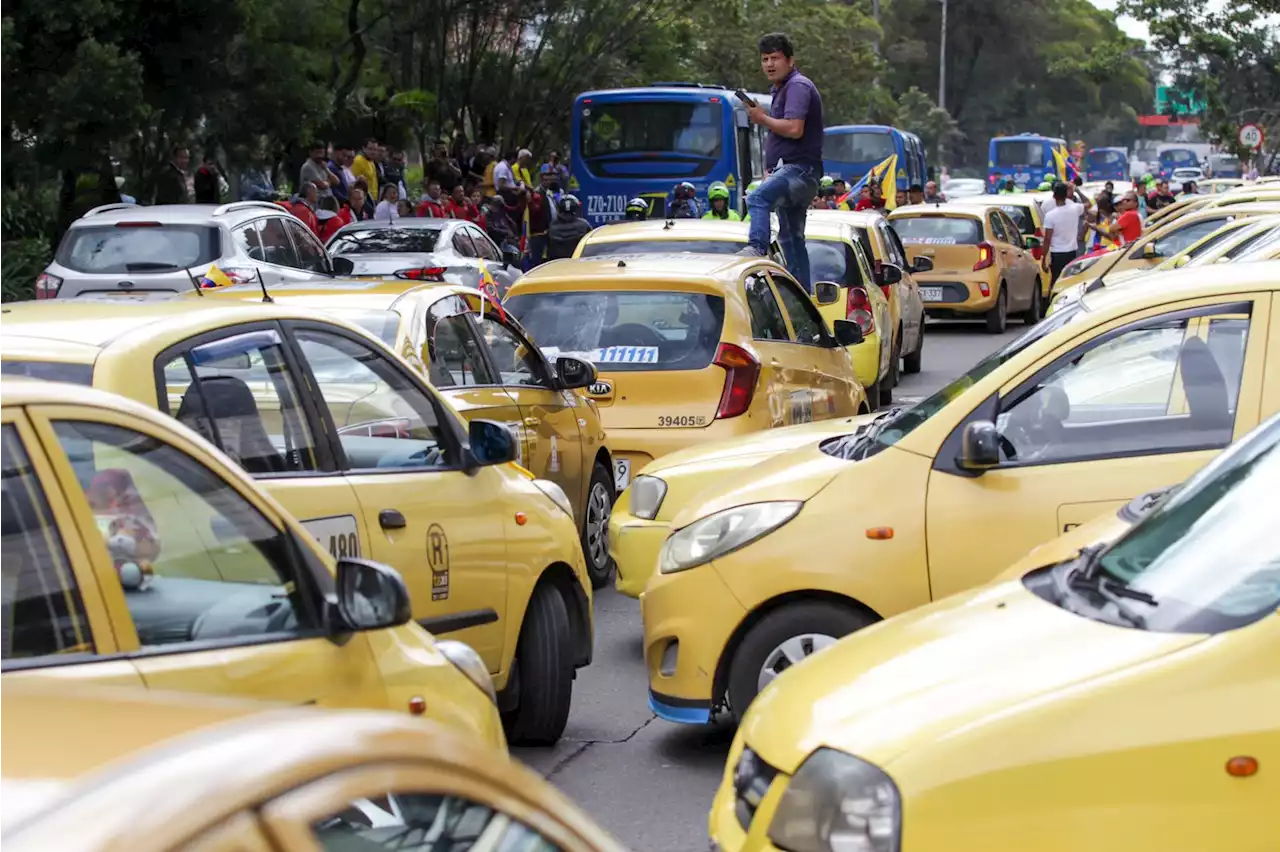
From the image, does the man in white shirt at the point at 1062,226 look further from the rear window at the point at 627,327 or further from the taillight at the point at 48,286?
the rear window at the point at 627,327

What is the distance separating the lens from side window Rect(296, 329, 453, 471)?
602 cm

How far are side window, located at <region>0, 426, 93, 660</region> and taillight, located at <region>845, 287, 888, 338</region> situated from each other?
1229 cm

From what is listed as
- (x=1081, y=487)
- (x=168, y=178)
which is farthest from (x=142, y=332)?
(x=168, y=178)

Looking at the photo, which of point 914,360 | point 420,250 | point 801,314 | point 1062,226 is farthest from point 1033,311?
point 801,314

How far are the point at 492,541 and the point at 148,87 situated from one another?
16.5m

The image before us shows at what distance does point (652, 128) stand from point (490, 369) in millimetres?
22147

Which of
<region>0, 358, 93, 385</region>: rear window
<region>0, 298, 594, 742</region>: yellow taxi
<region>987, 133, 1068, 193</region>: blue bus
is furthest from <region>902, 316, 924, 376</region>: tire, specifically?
<region>987, 133, 1068, 193</region>: blue bus

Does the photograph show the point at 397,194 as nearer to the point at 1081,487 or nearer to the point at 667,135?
the point at 667,135

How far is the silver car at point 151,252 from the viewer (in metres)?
16.0

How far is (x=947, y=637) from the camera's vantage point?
4.42m

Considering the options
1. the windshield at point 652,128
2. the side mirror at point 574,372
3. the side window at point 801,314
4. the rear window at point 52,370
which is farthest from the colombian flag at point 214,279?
the windshield at point 652,128

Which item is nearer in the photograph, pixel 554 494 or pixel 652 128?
pixel 554 494

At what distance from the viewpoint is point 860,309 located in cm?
1550

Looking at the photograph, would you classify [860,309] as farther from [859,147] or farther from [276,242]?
[859,147]
